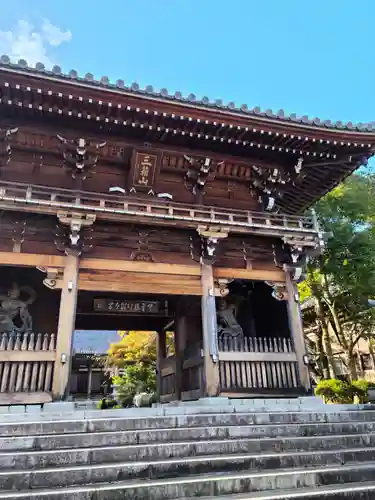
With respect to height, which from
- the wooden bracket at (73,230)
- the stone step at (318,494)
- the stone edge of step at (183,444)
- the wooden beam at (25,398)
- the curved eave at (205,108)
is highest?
the curved eave at (205,108)

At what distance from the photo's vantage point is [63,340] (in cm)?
830

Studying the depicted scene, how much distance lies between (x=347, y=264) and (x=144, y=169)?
34.1ft

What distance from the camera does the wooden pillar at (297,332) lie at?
9.73 metres

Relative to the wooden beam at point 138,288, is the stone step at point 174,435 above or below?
below

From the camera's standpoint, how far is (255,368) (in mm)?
9594

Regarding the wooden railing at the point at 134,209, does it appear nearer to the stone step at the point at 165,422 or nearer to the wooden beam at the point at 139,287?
the wooden beam at the point at 139,287

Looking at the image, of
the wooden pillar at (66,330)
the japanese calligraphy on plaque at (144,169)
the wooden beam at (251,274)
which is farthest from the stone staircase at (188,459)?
the japanese calligraphy on plaque at (144,169)

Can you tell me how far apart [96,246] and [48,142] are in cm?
291

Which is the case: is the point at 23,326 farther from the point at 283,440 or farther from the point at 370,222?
the point at 370,222

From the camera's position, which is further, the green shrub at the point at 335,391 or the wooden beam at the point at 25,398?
the green shrub at the point at 335,391

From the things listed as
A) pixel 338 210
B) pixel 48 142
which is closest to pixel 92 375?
pixel 338 210

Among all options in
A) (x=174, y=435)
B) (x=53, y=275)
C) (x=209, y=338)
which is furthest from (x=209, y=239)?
(x=174, y=435)

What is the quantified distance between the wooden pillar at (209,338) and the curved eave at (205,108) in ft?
12.7

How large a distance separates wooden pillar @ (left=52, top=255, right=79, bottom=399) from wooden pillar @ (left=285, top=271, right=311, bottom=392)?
5.64 meters
